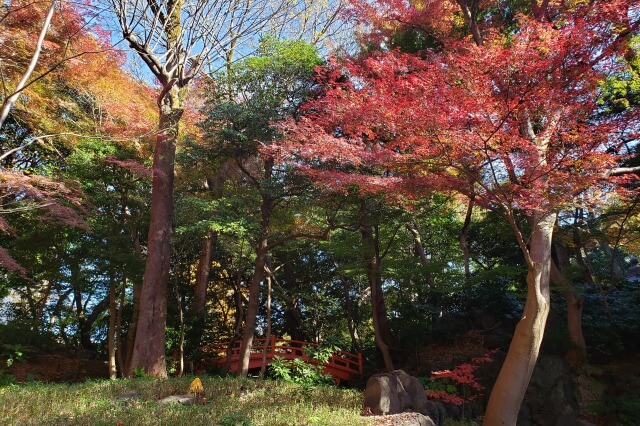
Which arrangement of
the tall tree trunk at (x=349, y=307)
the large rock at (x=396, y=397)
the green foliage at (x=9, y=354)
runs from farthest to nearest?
1. the tall tree trunk at (x=349, y=307)
2. the green foliage at (x=9, y=354)
3. the large rock at (x=396, y=397)

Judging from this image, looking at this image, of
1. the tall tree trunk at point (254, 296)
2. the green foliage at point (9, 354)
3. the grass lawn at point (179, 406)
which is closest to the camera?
the grass lawn at point (179, 406)

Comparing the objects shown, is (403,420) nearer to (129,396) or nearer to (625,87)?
(129,396)

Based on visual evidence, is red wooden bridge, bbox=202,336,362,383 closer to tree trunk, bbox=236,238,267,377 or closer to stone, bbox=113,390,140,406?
tree trunk, bbox=236,238,267,377

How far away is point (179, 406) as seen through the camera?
4930mm

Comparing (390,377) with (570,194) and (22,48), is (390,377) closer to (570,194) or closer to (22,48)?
(570,194)

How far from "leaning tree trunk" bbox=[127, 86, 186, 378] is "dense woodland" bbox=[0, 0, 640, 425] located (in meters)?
0.05

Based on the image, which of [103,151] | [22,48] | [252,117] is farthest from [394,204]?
[22,48]

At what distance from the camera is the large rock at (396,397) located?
5.48 metres

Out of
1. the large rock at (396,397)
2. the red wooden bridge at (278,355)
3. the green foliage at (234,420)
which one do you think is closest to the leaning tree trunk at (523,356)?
the large rock at (396,397)

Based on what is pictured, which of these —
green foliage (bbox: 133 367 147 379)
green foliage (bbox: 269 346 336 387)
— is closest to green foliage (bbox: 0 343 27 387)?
green foliage (bbox: 133 367 147 379)

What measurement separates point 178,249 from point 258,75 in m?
5.60

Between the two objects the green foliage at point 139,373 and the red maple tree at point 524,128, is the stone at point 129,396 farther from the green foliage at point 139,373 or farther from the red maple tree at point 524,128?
the red maple tree at point 524,128

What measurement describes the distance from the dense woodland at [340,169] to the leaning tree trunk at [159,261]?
1.8 inches

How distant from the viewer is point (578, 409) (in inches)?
326
